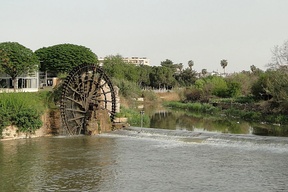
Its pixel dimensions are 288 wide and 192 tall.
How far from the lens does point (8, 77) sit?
4375 cm

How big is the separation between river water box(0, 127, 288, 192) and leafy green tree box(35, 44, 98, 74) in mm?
26385

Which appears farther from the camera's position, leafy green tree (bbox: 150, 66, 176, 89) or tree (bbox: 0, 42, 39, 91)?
leafy green tree (bbox: 150, 66, 176, 89)

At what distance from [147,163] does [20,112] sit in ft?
35.2

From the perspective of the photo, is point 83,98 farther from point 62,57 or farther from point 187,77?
point 187,77

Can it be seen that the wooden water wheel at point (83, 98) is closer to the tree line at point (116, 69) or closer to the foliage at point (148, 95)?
the tree line at point (116, 69)

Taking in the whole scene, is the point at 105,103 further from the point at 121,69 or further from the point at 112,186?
the point at 121,69

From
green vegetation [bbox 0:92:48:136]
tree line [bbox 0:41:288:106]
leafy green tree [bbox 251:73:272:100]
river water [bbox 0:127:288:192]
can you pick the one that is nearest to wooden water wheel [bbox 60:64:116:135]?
green vegetation [bbox 0:92:48:136]

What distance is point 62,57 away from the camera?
50.2 m

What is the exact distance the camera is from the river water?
14039 mm

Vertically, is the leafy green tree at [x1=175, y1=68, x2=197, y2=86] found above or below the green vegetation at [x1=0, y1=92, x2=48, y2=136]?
above

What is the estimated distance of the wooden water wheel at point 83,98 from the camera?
27.1m

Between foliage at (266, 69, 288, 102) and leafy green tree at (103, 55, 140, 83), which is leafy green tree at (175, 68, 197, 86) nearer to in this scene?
leafy green tree at (103, 55, 140, 83)

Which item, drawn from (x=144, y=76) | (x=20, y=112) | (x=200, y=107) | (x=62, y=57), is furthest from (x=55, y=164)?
(x=144, y=76)

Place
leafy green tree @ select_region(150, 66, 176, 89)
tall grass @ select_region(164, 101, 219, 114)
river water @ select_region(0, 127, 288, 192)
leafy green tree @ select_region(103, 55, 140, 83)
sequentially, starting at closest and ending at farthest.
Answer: river water @ select_region(0, 127, 288, 192) < tall grass @ select_region(164, 101, 219, 114) < leafy green tree @ select_region(103, 55, 140, 83) < leafy green tree @ select_region(150, 66, 176, 89)
